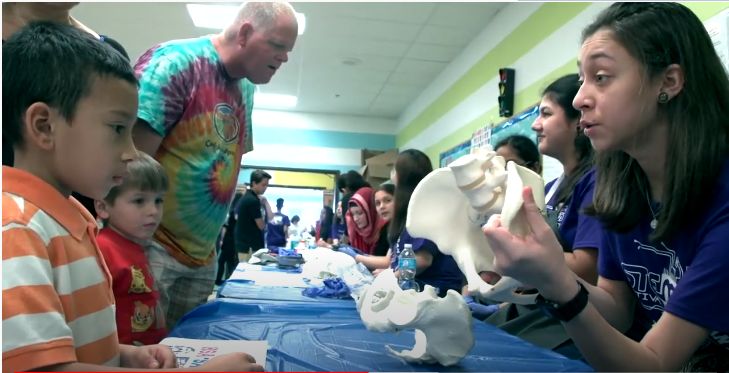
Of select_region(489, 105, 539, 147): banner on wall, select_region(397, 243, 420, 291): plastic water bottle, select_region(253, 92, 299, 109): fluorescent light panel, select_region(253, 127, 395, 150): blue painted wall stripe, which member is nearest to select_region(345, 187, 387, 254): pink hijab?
select_region(489, 105, 539, 147): banner on wall

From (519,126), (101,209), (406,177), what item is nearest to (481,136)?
(519,126)

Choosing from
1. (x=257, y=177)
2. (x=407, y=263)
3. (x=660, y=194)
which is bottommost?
(x=407, y=263)

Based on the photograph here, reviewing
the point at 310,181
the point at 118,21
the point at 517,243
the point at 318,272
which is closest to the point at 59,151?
the point at 517,243

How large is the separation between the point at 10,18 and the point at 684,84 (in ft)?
4.91

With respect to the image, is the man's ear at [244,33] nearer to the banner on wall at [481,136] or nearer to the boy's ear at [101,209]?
the boy's ear at [101,209]

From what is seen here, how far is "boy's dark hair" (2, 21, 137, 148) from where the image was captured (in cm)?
74

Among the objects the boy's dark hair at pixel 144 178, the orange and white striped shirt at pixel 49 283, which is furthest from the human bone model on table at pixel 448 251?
the boy's dark hair at pixel 144 178

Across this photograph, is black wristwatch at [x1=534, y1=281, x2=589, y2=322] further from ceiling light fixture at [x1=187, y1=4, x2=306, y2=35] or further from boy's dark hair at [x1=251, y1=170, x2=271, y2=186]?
boy's dark hair at [x1=251, y1=170, x2=271, y2=186]

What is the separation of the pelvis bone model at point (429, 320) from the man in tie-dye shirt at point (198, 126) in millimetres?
796

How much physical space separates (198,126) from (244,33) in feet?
1.23

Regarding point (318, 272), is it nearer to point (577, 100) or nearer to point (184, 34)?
point (577, 100)

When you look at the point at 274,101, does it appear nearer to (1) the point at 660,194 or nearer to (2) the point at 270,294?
(2) the point at 270,294

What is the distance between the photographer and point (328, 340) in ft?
4.03

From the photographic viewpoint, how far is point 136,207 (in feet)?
4.64
